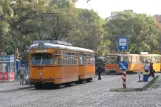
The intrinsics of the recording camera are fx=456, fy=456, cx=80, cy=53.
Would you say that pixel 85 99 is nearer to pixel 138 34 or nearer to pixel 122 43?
pixel 122 43

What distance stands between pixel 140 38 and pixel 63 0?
1790cm

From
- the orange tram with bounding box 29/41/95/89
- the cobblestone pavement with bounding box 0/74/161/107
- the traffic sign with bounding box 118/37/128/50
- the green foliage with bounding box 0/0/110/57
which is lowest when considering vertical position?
the cobblestone pavement with bounding box 0/74/161/107

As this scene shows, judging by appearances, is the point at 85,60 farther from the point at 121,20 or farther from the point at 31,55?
the point at 121,20

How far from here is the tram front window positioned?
3138 cm

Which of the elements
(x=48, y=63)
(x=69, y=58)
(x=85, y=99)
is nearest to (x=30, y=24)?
(x=69, y=58)

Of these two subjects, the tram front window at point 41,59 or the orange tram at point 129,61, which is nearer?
the tram front window at point 41,59

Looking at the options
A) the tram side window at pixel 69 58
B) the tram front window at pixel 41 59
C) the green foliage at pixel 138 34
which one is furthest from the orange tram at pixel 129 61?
the tram front window at pixel 41 59

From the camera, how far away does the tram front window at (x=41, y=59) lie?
3138cm

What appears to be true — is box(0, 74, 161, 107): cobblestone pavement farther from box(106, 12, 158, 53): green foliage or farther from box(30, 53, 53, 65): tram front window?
box(106, 12, 158, 53): green foliage

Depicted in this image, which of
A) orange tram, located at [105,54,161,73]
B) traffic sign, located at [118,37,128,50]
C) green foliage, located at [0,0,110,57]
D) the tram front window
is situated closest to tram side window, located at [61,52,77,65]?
the tram front window

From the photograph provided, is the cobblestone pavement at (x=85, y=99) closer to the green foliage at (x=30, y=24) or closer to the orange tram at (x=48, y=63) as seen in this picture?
the orange tram at (x=48, y=63)

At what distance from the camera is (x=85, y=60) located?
40688 millimetres

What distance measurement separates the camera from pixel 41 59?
3152cm

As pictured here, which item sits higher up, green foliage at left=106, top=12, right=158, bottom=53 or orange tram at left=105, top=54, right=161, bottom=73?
green foliage at left=106, top=12, right=158, bottom=53
